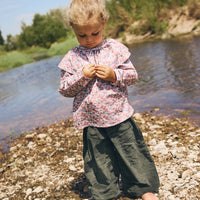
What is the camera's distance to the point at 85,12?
192 centimetres

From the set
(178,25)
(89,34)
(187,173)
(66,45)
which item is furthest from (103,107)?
(178,25)

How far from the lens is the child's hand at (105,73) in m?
1.97

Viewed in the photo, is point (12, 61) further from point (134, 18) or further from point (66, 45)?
point (134, 18)

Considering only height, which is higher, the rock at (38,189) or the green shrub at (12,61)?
the green shrub at (12,61)

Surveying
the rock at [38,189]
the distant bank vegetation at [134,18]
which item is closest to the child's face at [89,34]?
the rock at [38,189]

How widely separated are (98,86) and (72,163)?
1557 millimetres

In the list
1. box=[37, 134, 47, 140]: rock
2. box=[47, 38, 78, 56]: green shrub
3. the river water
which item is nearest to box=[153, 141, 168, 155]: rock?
the river water

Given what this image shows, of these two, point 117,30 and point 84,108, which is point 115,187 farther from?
point 117,30

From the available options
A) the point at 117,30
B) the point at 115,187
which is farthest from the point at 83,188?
the point at 117,30

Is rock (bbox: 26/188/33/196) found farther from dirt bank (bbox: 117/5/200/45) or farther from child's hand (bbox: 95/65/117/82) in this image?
dirt bank (bbox: 117/5/200/45)

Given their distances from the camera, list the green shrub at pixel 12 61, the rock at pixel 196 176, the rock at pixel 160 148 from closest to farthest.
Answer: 1. the rock at pixel 196 176
2. the rock at pixel 160 148
3. the green shrub at pixel 12 61

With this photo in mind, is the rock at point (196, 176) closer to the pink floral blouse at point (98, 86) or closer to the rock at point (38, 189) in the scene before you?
the pink floral blouse at point (98, 86)

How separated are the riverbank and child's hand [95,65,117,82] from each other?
119 cm

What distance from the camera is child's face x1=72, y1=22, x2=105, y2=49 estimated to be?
1.97 m
